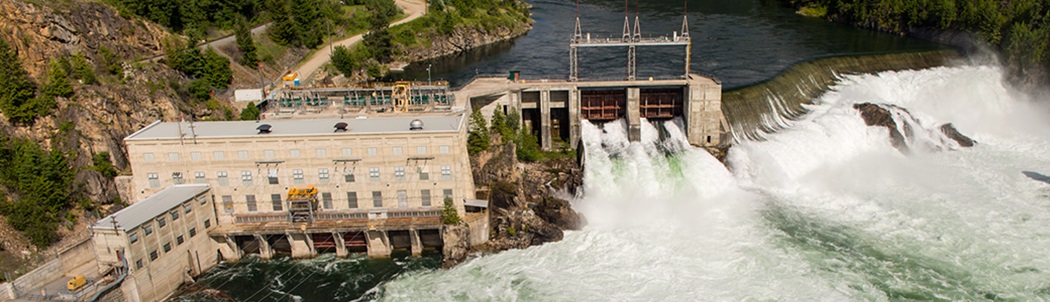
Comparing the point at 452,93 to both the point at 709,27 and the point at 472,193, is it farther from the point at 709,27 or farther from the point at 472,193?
the point at 709,27

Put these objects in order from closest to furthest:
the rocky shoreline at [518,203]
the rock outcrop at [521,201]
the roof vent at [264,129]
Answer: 1. the roof vent at [264,129]
2. the rocky shoreline at [518,203]
3. the rock outcrop at [521,201]

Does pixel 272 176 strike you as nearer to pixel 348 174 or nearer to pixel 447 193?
pixel 348 174

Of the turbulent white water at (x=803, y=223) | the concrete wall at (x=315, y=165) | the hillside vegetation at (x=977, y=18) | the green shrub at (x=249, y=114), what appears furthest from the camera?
the hillside vegetation at (x=977, y=18)

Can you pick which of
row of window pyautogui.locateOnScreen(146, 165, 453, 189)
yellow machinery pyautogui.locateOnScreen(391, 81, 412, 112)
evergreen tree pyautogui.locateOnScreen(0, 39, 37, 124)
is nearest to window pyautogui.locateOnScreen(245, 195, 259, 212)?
row of window pyautogui.locateOnScreen(146, 165, 453, 189)

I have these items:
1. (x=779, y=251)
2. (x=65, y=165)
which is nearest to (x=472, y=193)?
(x=779, y=251)

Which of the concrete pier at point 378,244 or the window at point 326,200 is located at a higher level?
the window at point 326,200

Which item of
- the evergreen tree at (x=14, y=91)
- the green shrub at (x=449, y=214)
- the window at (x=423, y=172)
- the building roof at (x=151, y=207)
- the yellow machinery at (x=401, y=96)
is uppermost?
the evergreen tree at (x=14, y=91)

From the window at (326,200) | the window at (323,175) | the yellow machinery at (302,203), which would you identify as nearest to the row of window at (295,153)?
the window at (323,175)

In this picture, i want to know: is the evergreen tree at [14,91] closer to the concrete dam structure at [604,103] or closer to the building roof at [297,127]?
the building roof at [297,127]
